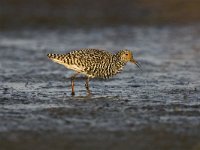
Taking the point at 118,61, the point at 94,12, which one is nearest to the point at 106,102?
the point at 118,61

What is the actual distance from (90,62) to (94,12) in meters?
16.2

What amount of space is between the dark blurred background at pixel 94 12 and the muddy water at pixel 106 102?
4.87m

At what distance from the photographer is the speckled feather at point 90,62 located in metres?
13.8

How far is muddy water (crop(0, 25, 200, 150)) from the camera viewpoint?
9719 millimetres

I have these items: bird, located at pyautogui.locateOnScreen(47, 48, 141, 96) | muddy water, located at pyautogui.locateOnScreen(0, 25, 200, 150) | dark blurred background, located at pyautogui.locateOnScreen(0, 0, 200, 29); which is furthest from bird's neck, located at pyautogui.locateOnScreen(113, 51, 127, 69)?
dark blurred background, located at pyautogui.locateOnScreen(0, 0, 200, 29)

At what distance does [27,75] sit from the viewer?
1630 centimetres

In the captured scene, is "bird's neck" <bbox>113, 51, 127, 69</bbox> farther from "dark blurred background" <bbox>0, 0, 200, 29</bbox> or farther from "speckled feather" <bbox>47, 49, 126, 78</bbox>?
"dark blurred background" <bbox>0, 0, 200, 29</bbox>

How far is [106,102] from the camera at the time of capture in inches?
494

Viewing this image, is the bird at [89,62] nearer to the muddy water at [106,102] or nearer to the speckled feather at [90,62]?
the speckled feather at [90,62]

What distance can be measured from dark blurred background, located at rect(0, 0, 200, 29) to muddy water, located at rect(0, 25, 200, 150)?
16.0 feet

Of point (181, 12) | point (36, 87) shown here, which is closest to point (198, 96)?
point (36, 87)

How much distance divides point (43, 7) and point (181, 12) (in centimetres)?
664

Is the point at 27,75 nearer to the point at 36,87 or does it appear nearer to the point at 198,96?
the point at 36,87

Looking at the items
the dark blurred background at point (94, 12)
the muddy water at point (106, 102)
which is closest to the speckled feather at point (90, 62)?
the muddy water at point (106, 102)
